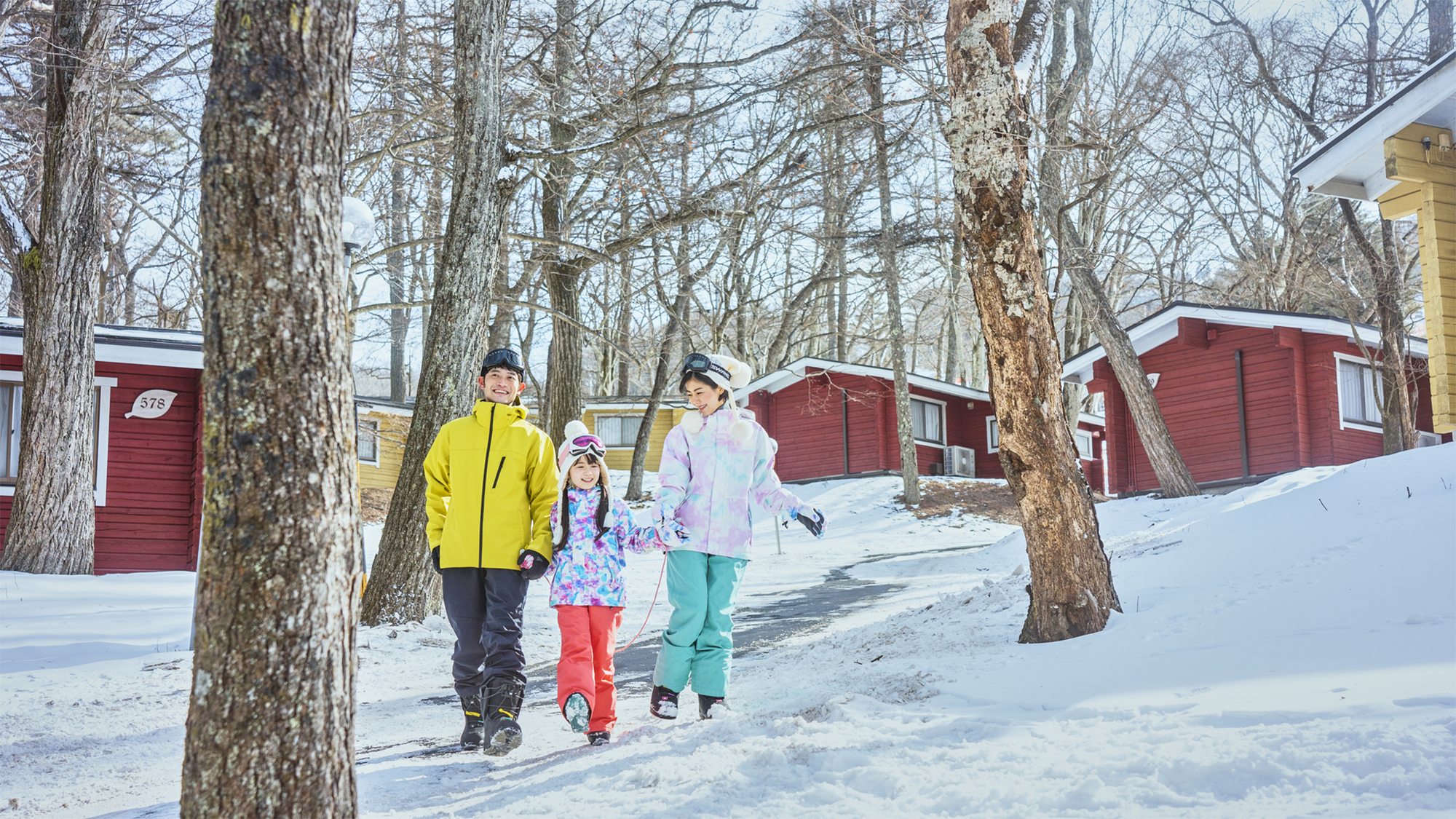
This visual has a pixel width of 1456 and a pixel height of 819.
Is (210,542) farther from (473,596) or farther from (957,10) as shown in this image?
(957,10)

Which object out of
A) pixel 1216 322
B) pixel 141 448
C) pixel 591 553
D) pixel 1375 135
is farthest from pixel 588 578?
pixel 1216 322

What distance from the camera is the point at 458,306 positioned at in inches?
304

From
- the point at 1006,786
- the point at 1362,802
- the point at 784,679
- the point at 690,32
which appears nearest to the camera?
the point at 1362,802

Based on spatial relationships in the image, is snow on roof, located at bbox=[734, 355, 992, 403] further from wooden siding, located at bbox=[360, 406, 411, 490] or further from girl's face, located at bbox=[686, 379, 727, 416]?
girl's face, located at bbox=[686, 379, 727, 416]

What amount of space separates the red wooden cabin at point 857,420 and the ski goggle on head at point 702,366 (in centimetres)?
1974

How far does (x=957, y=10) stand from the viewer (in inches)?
220

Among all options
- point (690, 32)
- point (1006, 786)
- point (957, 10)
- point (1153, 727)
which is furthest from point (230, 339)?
A: point (690, 32)

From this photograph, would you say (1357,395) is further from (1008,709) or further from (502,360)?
(502,360)

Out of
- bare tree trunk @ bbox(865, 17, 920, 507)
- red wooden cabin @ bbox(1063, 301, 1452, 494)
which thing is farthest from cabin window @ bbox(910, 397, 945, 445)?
red wooden cabin @ bbox(1063, 301, 1452, 494)

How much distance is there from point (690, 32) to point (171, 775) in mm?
10154

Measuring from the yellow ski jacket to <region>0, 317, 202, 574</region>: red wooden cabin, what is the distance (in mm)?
9705

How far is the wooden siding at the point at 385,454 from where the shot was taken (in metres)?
26.0

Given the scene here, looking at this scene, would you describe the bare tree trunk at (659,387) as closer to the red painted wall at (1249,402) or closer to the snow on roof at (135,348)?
the red painted wall at (1249,402)

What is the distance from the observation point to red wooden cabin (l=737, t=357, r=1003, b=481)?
2595 centimetres
